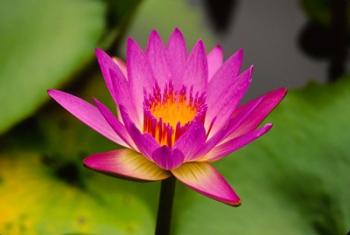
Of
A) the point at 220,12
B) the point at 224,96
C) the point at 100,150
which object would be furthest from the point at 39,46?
the point at 220,12

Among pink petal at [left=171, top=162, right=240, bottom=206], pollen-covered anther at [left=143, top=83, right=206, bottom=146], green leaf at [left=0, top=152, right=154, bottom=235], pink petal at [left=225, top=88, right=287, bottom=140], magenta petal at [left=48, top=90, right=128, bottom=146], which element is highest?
pink petal at [left=225, top=88, right=287, bottom=140]

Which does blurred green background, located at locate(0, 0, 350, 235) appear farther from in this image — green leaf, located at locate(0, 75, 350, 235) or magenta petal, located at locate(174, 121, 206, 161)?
magenta petal, located at locate(174, 121, 206, 161)

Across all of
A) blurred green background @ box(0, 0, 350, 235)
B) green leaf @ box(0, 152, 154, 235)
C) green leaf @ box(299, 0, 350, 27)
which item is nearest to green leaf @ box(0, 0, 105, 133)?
blurred green background @ box(0, 0, 350, 235)

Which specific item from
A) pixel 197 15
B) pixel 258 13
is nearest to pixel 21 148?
pixel 197 15

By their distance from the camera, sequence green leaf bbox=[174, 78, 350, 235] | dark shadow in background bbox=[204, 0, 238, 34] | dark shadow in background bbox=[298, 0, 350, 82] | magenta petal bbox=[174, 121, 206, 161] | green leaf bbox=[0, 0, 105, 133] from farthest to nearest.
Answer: dark shadow in background bbox=[204, 0, 238, 34]
dark shadow in background bbox=[298, 0, 350, 82]
green leaf bbox=[0, 0, 105, 133]
green leaf bbox=[174, 78, 350, 235]
magenta petal bbox=[174, 121, 206, 161]

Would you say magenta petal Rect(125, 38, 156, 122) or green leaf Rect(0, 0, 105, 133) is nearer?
magenta petal Rect(125, 38, 156, 122)

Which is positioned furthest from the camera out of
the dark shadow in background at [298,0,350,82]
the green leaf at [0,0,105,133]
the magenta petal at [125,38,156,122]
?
the dark shadow in background at [298,0,350,82]

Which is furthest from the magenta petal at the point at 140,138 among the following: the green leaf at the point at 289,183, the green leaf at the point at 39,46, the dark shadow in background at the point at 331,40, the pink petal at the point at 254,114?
the dark shadow in background at the point at 331,40

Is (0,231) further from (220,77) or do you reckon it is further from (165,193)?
(220,77)
